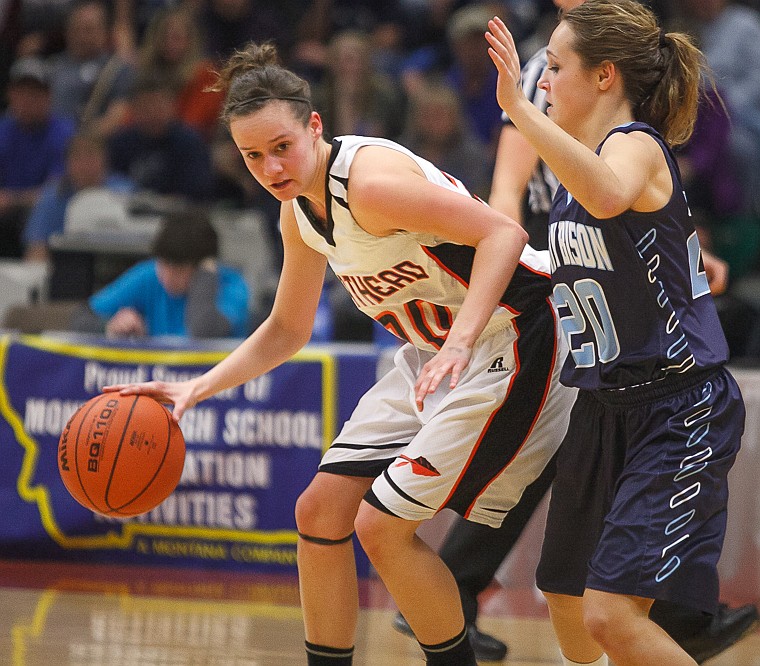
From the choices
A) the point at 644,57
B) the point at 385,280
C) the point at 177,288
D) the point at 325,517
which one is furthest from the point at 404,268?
the point at 177,288

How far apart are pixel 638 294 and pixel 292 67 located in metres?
6.33

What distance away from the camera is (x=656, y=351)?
2850 mm

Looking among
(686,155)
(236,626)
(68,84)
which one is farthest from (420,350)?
(68,84)

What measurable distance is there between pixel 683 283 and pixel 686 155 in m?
4.80

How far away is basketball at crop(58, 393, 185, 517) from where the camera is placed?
340 cm

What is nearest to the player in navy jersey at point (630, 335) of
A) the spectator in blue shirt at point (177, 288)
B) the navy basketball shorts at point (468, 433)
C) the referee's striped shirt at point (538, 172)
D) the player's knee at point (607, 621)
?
the player's knee at point (607, 621)

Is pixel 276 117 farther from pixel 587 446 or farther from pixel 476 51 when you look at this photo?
pixel 476 51

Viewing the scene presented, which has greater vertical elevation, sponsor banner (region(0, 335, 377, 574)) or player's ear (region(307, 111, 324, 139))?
player's ear (region(307, 111, 324, 139))

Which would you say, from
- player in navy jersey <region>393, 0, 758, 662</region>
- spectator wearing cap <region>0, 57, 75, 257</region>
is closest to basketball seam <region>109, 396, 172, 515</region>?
player in navy jersey <region>393, 0, 758, 662</region>

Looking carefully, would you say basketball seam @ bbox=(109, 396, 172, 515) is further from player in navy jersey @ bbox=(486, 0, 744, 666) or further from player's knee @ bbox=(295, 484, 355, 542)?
player in navy jersey @ bbox=(486, 0, 744, 666)

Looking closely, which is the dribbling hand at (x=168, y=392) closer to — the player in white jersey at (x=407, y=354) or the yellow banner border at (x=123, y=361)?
the player in white jersey at (x=407, y=354)

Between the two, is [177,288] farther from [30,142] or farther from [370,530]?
[370,530]

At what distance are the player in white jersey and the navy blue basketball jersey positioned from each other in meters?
0.20

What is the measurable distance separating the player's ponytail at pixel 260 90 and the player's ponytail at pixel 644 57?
2.21ft
